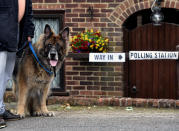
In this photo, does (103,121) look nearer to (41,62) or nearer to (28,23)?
(41,62)

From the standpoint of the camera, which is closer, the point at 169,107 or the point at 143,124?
the point at 143,124

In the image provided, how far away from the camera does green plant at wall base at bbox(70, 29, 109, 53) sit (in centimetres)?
750

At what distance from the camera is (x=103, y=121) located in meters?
5.30

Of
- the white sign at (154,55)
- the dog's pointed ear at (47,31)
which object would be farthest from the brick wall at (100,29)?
the dog's pointed ear at (47,31)

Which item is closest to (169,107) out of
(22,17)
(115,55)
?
(115,55)

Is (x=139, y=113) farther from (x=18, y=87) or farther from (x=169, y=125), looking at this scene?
(x=18, y=87)

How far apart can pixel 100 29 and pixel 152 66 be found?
54.9 inches

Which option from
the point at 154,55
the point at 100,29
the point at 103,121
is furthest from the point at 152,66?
the point at 103,121

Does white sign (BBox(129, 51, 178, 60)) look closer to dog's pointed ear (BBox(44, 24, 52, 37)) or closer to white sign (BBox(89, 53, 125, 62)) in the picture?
white sign (BBox(89, 53, 125, 62))

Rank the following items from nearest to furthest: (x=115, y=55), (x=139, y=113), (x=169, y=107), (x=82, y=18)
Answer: (x=139, y=113) → (x=169, y=107) → (x=115, y=55) → (x=82, y=18)

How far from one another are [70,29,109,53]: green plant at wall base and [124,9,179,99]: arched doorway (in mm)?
695

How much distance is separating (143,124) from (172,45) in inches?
131

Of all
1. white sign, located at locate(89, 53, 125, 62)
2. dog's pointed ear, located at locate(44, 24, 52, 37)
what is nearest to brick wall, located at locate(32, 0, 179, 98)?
white sign, located at locate(89, 53, 125, 62)

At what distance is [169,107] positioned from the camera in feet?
21.7
